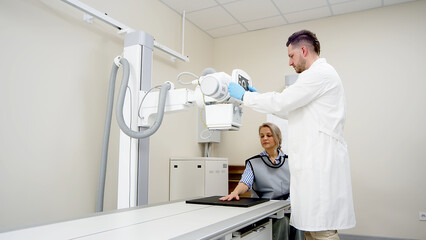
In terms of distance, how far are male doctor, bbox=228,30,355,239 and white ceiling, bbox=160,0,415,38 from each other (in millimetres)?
1899

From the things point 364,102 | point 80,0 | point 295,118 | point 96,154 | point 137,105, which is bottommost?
point 96,154

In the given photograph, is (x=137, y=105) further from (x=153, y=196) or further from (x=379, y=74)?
(x=379, y=74)

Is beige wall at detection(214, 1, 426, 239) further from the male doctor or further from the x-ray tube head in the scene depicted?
the x-ray tube head

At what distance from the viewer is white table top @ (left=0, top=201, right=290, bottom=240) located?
101 centimetres

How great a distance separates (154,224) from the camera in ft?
3.85

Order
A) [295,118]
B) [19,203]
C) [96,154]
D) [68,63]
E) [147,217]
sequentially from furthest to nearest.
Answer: [96,154] → [68,63] → [19,203] → [295,118] → [147,217]

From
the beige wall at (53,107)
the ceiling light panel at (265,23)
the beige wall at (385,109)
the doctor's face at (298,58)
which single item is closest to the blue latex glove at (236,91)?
the doctor's face at (298,58)

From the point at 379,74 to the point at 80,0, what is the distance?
2.82 m

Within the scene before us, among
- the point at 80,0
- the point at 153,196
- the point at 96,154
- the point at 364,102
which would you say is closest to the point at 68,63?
the point at 80,0

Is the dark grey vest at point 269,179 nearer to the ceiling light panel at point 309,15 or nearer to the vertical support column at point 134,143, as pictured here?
the vertical support column at point 134,143

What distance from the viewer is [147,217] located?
1320 mm

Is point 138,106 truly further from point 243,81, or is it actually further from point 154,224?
point 154,224

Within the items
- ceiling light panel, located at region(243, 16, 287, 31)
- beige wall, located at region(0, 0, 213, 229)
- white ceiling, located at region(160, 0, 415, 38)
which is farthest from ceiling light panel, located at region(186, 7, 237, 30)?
beige wall, located at region(0, 0, 213, 229)

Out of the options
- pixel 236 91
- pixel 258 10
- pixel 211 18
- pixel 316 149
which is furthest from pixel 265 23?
pixel 316 149
